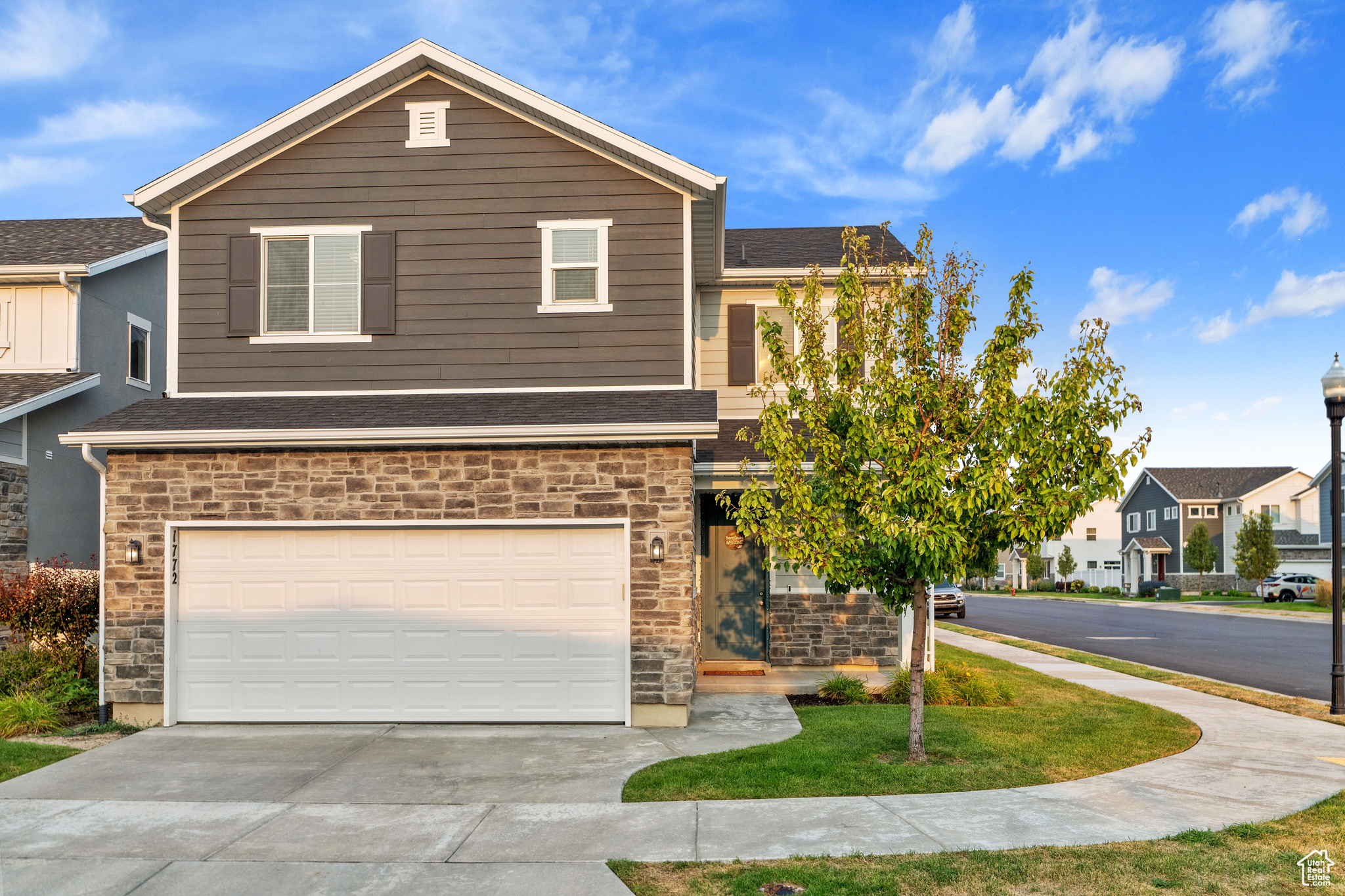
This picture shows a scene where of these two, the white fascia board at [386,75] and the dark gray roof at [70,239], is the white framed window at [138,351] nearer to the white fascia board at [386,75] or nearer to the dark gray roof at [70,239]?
the dark gray roof at [70,239]

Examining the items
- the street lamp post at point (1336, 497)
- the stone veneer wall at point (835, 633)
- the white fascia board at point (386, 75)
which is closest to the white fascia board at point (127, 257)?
the white fascia board at point (386, 75)

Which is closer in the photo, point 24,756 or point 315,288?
point 24,756

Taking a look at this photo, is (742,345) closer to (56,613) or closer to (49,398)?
(56,613)

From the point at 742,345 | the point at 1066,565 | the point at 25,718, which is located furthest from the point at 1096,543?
the point at 25,718

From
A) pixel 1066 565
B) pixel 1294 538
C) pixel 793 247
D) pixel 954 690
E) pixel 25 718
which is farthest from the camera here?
pixel 1066 565

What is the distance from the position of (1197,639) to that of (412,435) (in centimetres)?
2181

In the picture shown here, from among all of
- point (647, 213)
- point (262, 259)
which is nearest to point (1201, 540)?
point (647, 213)

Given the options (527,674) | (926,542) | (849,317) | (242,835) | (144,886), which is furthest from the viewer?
(527,674)

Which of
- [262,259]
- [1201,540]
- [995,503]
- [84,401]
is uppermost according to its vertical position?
[262,259]

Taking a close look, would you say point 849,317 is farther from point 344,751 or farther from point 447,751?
point 344,751

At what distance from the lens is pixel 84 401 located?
17078 millimetres

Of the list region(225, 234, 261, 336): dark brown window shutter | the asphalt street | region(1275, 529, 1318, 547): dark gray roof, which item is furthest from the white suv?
region(225, 234, 261, 336): dark brown window shutter

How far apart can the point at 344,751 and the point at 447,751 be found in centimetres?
108

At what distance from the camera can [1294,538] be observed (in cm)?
5281
